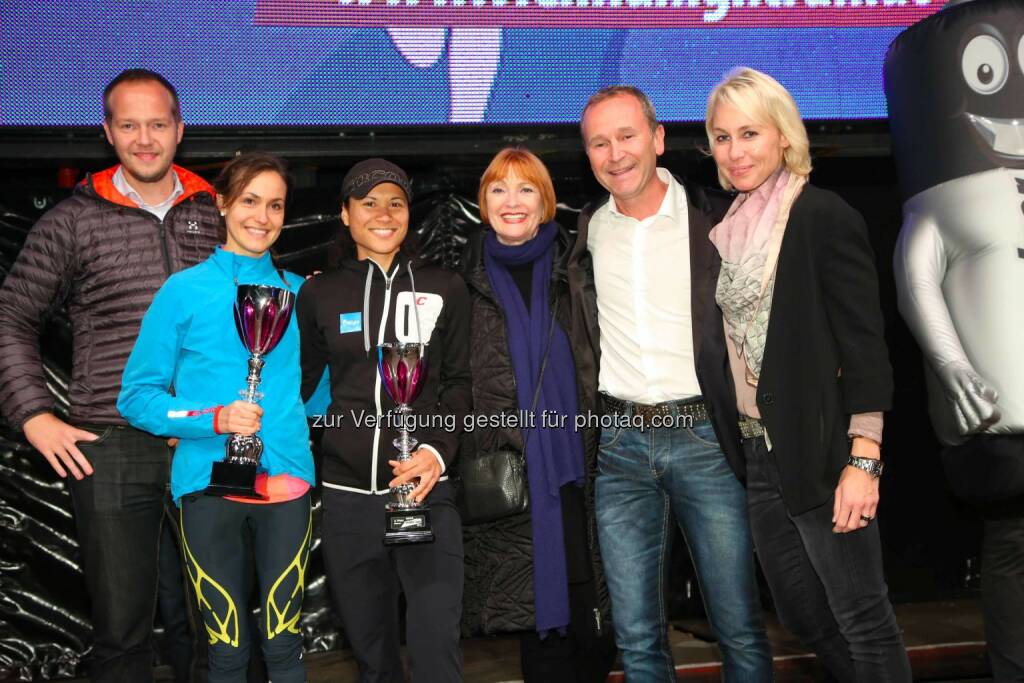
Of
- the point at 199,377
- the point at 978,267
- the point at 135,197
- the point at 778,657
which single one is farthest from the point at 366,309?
the point at 778,657

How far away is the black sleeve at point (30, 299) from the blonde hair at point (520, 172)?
129 centimetres

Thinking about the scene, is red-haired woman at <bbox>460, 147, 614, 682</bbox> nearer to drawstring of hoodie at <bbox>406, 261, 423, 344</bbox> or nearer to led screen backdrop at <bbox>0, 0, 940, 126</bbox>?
drawstring of hoodie at <bbox>406, 261, 423, 344</bbox>

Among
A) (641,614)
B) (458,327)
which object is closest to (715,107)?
(458,327)

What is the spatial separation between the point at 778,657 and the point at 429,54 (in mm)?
2835

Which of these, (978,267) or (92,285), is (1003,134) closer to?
(978,267)

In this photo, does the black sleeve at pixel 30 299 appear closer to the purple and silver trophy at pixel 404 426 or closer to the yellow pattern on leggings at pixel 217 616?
the yellow pattern on leggings at pixel 217 616

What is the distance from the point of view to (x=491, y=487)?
9.43ft

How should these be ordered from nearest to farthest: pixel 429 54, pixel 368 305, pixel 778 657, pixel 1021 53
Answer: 1. pixel 368 305
2. pixel 1021 53
3. pixel 429 54
4. pixel 778 657

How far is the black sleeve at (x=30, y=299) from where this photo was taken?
9.62 ft

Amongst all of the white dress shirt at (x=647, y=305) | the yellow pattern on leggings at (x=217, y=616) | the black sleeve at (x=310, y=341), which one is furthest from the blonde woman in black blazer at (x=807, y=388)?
the yellow pattern on leggings at (x=217, y=616)

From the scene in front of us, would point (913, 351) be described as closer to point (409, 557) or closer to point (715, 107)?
point (715, 107)

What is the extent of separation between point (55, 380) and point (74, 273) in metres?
1.26

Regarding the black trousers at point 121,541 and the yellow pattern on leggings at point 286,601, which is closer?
the yellow pattern on leggings at point 286,601

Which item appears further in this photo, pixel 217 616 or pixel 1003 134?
pixel 1003 134
